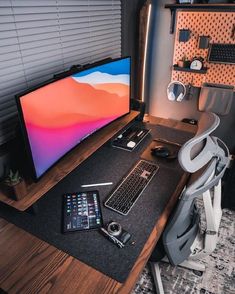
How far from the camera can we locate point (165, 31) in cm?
207

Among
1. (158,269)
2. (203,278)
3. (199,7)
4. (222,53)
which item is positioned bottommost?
(203,278)

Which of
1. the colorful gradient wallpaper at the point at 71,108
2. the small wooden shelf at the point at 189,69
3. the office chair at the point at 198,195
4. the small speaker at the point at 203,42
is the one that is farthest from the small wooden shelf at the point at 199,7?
the office chair at the point at 198,195

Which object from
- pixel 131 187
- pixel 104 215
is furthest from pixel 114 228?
pixel 131 187

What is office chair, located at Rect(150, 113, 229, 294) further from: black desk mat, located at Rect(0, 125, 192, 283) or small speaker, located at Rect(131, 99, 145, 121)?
small speaker, located at Rect(131, 99, 145, 121)

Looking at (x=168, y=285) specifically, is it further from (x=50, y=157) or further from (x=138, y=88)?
(x=138, y=88)

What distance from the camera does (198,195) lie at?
1.00 meters

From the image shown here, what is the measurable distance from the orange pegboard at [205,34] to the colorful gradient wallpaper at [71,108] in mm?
752

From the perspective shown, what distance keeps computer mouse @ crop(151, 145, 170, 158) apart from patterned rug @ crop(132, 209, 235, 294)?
799 mm

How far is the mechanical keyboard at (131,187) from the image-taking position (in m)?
1.12

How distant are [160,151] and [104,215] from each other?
0.57 m

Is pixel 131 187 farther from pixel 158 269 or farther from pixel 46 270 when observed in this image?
pixel 158 269

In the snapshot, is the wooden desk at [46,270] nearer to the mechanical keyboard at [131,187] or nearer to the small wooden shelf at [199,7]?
the mechanical keyboard at [131,187]

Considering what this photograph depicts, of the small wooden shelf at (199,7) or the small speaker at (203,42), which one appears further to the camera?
the small speaker at (203,42)

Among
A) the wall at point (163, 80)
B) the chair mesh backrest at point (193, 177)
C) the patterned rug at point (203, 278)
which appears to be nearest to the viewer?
the chair mesh backrest at point (193, 177)
